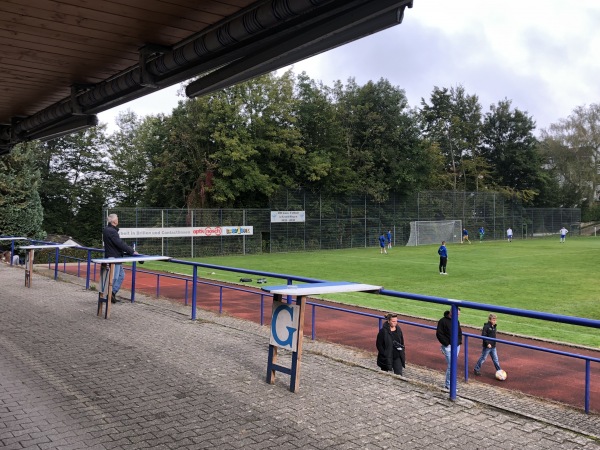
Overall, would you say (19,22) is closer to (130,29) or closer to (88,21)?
(88,21)

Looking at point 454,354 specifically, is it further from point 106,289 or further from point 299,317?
point 106,289

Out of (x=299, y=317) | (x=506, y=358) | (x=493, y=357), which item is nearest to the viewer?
(x=299, y=317)

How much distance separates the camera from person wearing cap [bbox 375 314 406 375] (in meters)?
7.34

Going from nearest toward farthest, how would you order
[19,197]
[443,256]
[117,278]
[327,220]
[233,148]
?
[117,278] → [443,256] → [19,197] → [233,148] → [327,220]

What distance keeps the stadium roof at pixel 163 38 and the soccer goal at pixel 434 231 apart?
41675mm

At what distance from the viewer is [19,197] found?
2777 cm

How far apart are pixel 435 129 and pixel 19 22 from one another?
70.0m

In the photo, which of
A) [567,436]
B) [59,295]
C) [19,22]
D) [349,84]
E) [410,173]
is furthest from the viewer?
[349,84]

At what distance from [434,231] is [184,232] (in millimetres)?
25952

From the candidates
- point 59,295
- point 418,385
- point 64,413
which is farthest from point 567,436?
point 59,295

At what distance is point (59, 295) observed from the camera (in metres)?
12.0

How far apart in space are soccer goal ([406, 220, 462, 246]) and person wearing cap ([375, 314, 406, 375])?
132ft

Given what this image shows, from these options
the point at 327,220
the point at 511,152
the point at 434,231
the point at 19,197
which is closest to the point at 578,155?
the point at 511,152

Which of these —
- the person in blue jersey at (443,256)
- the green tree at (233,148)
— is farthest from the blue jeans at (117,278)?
the green tree at (233,148)
